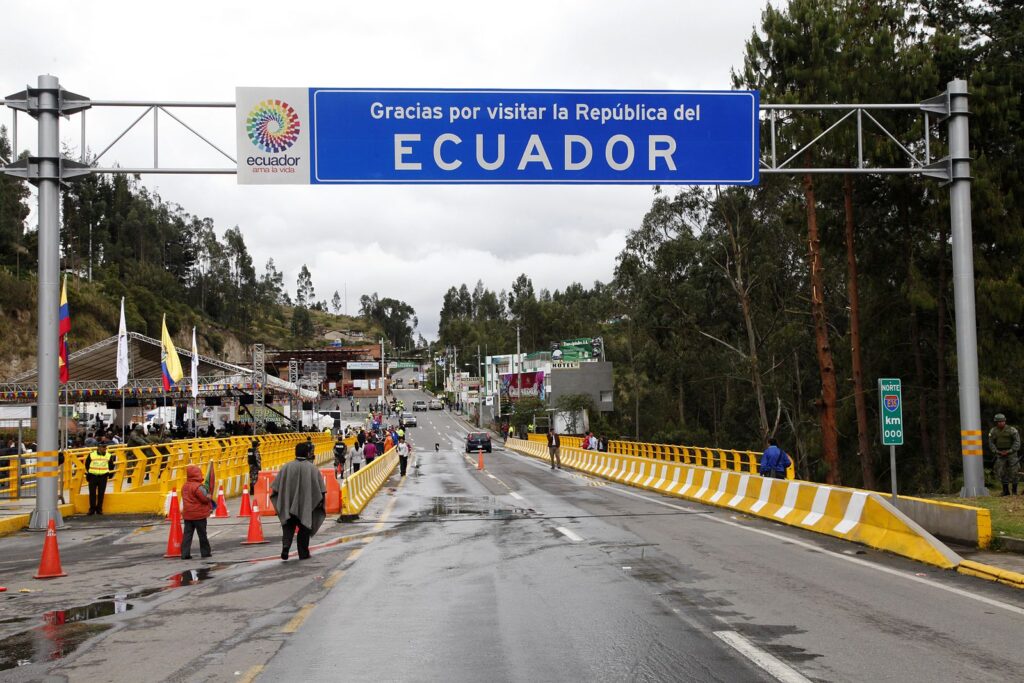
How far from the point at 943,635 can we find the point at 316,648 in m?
5.16

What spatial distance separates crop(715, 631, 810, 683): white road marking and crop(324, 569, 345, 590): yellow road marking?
4784mm

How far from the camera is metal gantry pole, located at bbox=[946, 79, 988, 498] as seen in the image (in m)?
18.7

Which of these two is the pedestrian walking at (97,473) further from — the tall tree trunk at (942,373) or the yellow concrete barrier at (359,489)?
the tall tree trunk at (942,373)

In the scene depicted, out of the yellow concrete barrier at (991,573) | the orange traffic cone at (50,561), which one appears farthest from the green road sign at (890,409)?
the orange traffic cone at (50,561)

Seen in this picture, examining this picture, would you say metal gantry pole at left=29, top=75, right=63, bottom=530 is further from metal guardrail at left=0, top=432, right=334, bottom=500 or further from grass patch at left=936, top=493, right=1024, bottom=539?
grass patch at left=936, top=493, right=1024, bottom=539

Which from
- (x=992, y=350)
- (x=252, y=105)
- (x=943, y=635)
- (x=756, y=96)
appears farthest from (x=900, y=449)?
(x=943, y=635)

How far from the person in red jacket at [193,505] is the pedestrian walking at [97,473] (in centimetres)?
698

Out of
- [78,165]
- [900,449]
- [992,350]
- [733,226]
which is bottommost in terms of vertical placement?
[900,449]

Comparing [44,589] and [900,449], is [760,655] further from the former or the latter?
[900,449]

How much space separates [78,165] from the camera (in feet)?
58.5

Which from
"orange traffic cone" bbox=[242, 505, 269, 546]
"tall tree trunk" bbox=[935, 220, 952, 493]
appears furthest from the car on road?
"orange traffic cone" bbox=[242, 505, 269, 546]

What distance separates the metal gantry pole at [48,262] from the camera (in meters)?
17.4

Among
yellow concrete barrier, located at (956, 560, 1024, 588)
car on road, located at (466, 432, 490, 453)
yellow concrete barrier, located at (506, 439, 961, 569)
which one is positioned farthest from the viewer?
car on road, located at (466, 432, 490, 453)

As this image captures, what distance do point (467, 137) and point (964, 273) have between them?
10013 millimetres
